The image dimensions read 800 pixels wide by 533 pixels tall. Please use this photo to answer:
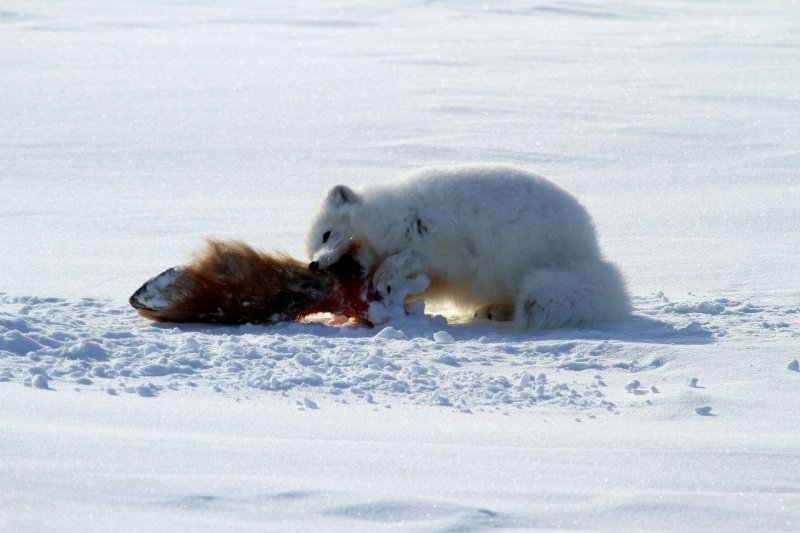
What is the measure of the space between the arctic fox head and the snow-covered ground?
516 mm

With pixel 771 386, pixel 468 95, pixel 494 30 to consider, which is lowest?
pixel 771 386

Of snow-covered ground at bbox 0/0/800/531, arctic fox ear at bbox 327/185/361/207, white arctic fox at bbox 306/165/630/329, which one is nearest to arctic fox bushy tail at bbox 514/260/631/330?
white arctic fox at bbox 306/165/630/329

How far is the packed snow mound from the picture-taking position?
4062mm

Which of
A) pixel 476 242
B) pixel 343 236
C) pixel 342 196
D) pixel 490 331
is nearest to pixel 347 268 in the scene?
pixel 343 236

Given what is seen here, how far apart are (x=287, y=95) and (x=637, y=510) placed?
953 cm

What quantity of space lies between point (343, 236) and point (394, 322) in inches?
24.4

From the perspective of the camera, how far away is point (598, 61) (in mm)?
14102

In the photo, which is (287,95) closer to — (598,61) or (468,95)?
(468,95)

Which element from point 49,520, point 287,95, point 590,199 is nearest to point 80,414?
point 49,520

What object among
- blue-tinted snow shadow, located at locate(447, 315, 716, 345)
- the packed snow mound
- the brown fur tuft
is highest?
the brown fur tuft

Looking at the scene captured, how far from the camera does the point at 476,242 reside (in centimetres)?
557

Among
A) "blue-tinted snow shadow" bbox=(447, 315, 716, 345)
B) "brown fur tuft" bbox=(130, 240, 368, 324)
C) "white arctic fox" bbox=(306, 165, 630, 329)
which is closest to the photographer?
"blue-tinted snow shadow" bbox=(447, 315, 716, 345)

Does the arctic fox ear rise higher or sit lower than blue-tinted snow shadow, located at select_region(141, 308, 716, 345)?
higher

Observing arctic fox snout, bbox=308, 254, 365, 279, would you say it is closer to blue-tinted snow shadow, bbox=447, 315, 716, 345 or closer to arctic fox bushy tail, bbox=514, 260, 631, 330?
blue-tinted snow shadow, bbox=447, 315, 716, 345
